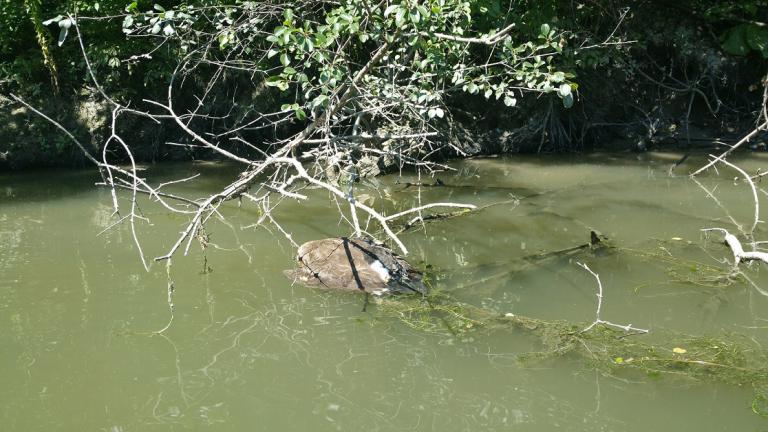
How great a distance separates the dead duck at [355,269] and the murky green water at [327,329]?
0.13 metres

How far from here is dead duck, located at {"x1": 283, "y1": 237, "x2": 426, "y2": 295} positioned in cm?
454

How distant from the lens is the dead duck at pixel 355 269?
14.9ft

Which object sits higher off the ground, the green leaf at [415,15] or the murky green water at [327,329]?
the green leaf at [415,15]

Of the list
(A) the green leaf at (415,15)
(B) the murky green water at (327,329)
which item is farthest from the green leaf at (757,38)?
(A) the green leaf at (415,15)

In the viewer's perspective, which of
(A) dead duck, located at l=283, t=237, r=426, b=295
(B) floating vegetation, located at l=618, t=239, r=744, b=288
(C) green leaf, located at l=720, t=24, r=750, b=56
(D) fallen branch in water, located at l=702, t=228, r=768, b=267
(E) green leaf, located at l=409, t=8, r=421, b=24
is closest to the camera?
(E) green leaf, located at l=409, t=8, r=421, b=24

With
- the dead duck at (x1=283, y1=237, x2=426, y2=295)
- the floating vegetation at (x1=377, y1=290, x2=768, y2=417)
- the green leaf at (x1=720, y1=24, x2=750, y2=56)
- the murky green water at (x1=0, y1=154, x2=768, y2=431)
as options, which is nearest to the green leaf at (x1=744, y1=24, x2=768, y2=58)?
the green leaf at (x1=720, y1=24, x2=750, y2=56)

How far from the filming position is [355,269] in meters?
4.64

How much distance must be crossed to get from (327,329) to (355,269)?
2.20 ft

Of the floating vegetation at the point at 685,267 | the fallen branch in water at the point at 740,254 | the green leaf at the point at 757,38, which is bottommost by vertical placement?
the floating vegetation at the point at 685,267

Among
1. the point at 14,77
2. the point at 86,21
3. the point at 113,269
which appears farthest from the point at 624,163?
the point at 14,77

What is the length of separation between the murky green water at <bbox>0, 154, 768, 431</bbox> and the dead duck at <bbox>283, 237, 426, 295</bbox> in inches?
5.0

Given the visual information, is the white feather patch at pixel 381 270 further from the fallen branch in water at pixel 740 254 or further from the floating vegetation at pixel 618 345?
the fallen branch in water at pixel 740 254

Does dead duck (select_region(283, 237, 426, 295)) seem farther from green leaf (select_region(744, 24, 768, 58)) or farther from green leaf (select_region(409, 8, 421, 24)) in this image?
green leaf (select_region(744, 24, 768, 58))

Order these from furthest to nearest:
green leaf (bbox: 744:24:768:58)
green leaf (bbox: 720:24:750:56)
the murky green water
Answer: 1. green leaf (bbox: 720:24:750:56)
2. green leaf (bbox: 744:24:768:58)
3. the murky green water
